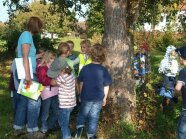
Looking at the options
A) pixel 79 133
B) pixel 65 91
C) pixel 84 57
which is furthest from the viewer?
pixel 84 57

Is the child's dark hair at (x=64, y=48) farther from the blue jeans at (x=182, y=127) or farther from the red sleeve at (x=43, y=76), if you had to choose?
the blue jeans at (x=182, y=127)

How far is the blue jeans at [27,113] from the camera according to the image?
6777 millimetres

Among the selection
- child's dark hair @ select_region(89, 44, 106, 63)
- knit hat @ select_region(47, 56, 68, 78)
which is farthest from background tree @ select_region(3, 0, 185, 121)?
knit hat @ select_region(47, 56, 68, 78)

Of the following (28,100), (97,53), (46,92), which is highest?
(97,53)

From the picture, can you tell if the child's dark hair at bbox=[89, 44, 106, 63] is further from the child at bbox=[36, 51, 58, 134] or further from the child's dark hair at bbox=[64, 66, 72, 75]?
the child at bbox=[36, 51, 58, 134]

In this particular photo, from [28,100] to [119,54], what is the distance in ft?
6.21

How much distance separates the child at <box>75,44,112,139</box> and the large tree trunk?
0.90 metres

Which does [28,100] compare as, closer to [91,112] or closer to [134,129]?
[91,112]

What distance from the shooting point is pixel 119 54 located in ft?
24.9

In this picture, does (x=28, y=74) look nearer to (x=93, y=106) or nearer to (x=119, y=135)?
(x=93, y=106)

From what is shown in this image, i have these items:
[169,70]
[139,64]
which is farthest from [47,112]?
[139,64]

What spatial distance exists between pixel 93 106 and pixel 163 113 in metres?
2.11

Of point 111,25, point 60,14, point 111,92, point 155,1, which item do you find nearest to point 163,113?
point 111,92

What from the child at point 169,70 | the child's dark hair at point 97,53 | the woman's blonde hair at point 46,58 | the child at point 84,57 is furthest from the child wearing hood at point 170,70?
the woman's blonde hair at point 46,58
